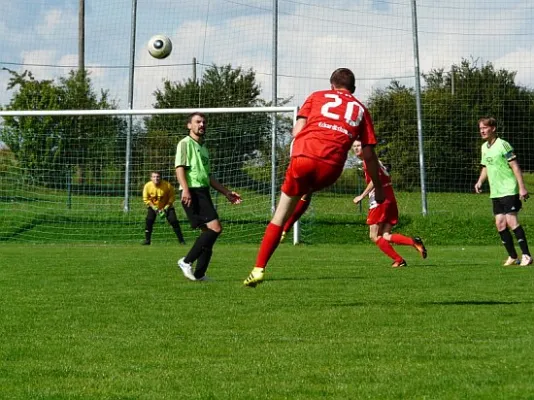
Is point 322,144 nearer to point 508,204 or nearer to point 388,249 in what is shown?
point 388,249

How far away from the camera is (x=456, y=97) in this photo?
80.0 feet

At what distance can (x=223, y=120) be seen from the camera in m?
23.0

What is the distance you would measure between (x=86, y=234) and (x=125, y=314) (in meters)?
15.4

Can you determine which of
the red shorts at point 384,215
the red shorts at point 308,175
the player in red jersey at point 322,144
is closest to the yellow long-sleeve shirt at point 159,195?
the red shorts at point 384,215

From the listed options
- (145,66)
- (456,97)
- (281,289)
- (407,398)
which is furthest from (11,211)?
(407,398)

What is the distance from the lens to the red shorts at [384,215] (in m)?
13.7

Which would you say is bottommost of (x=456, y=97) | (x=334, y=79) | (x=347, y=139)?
(x=347, y=139)

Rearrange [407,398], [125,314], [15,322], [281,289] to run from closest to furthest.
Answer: [407,398], [15,322], [125,314], [281,289]

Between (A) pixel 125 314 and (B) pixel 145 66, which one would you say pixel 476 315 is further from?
(B) pixel 145 66

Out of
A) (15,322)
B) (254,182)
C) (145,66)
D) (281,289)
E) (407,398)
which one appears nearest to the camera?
(407,398)

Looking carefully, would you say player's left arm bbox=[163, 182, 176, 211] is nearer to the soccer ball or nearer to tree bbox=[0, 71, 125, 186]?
tree bbox=[0, 71, 125, 186]

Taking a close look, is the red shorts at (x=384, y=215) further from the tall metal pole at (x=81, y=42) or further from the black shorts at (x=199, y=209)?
the tall metal pole at (x=81, y=42)

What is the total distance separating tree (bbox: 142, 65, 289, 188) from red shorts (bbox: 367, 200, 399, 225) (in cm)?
815

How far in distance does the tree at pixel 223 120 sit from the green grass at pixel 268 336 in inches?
417
